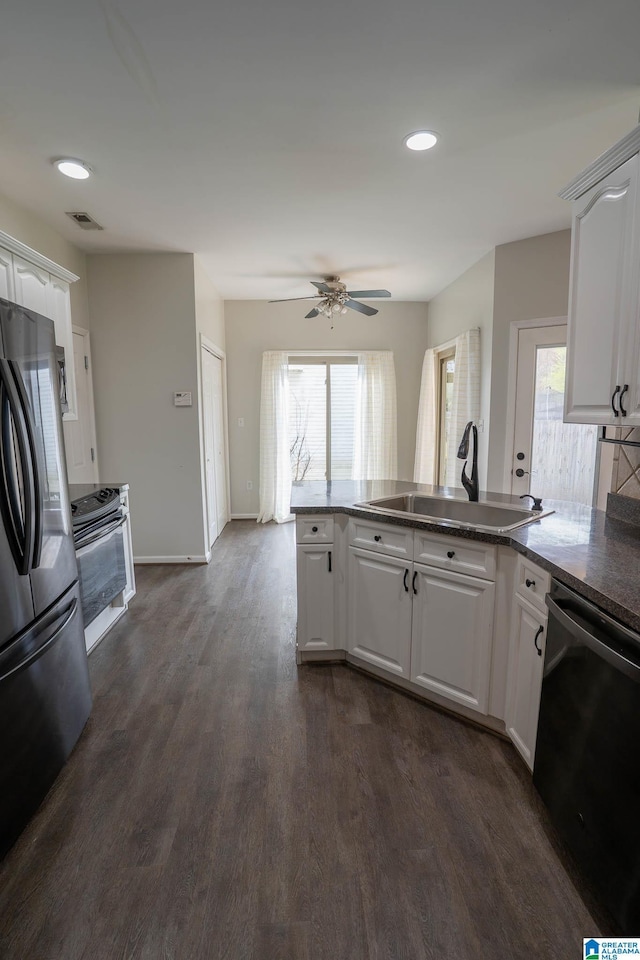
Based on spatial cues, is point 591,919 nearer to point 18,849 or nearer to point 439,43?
point 18,849

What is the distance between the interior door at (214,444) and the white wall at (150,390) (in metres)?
0.32

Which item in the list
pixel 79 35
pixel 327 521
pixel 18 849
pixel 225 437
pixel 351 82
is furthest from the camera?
pixel 225 437

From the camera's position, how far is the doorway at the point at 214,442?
446 cm

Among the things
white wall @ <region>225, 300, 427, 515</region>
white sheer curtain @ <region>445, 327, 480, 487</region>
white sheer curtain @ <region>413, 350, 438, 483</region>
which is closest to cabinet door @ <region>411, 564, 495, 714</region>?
white sheer curtain @ <region>445, 327, 480, 487</region>

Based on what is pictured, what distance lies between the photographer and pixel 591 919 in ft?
4.12

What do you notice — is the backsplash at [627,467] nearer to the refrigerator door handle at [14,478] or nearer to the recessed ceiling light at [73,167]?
the refrigerator door handle at [14,478]

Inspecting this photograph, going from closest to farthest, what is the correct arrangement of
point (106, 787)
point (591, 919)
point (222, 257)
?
point (591, 919) → point (106, 787) → point (222, 257)

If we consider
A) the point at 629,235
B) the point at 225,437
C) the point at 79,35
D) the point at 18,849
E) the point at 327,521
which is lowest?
the point at 18,849

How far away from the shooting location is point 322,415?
583 cm

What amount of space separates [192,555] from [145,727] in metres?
2.24

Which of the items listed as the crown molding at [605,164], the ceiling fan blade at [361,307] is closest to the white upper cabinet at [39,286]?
the ceiling fan blade at [361,307]

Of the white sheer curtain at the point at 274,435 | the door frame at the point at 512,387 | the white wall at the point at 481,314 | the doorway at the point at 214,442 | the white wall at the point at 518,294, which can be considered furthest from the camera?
the white sheer curtain at the point at 274,435

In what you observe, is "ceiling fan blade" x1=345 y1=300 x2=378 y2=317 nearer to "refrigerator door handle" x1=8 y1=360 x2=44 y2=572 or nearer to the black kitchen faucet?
the black kitchen faucet

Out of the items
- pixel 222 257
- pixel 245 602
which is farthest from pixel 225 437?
pixel 245 602
